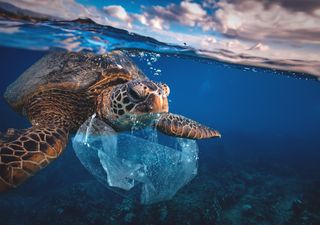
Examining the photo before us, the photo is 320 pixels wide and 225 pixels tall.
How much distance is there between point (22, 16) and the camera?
20.2ft

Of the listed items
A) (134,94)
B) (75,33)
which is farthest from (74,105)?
(75,33)

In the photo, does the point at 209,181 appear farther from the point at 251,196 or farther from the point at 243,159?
the point at 243,159

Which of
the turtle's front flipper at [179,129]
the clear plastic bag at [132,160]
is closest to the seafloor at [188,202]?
the clear plastic bag at [132,160]

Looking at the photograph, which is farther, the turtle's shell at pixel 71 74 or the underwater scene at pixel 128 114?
the turtle's shell at pixel 71 74

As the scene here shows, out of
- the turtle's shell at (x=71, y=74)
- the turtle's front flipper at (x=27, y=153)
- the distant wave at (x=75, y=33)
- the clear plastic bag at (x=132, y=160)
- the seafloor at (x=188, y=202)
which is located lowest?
the seafloor at (x=188, y=202)

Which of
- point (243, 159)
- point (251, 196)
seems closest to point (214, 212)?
point (251, 196)

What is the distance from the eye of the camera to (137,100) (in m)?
3.41

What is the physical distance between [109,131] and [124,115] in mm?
353

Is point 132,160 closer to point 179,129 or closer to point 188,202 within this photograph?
point 179,129

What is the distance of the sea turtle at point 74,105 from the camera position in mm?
2811

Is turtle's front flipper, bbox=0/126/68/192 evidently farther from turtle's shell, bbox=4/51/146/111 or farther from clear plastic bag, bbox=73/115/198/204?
turtle's shell, bbox=4/51/146/111

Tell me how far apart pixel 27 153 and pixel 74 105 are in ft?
5.50

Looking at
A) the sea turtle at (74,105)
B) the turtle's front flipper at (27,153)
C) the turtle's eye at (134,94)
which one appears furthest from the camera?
the turtle's eye at (134,94)

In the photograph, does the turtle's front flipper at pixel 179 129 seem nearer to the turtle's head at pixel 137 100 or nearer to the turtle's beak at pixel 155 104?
the turtle's head at pixel 137 100
